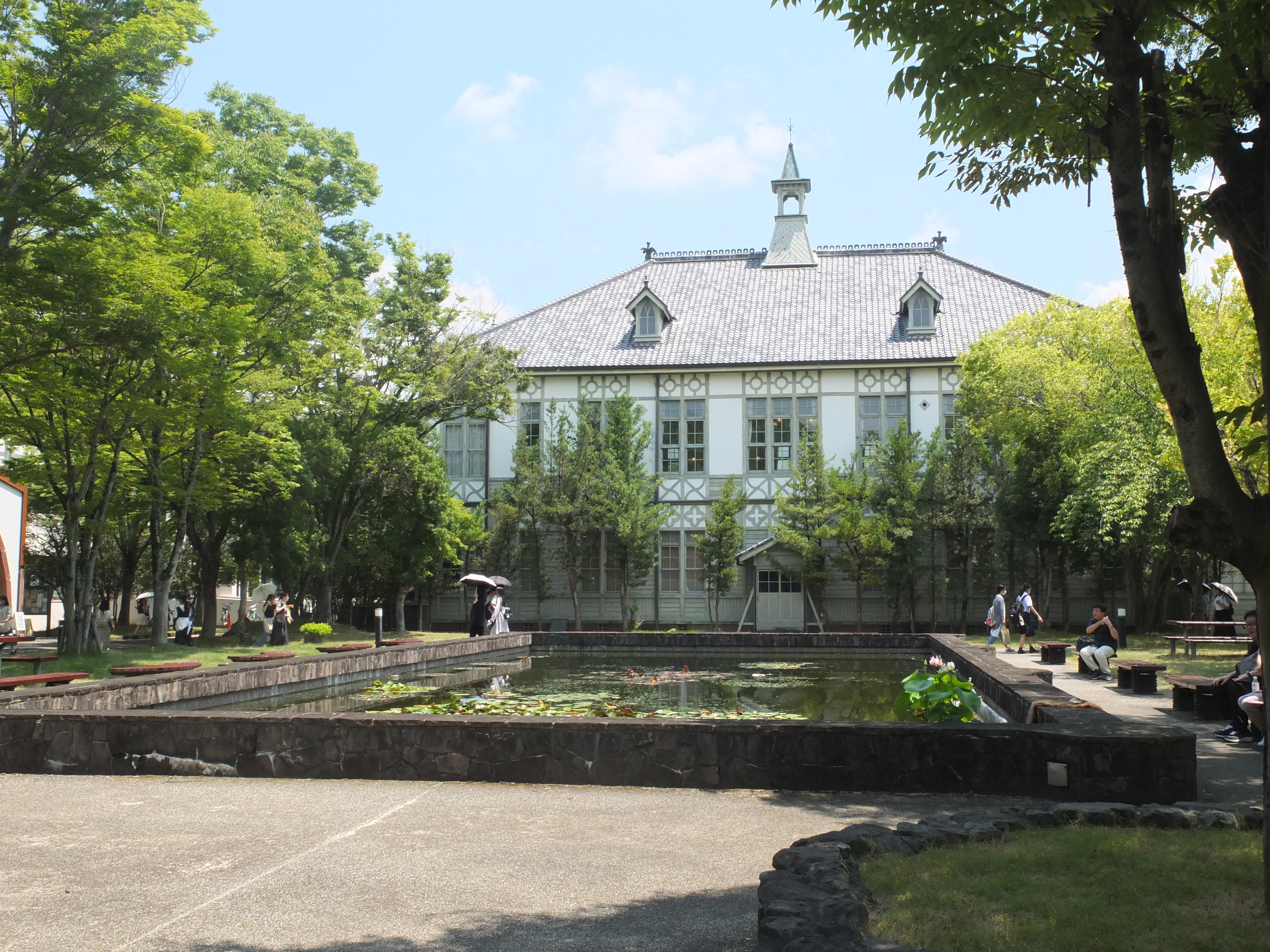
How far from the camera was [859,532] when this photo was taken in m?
32.5

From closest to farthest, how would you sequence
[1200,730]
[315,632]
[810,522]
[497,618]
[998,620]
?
1. [1200,730]
2. [998,620]
3. [497,618]
4. [315,632]
5. [810,522]

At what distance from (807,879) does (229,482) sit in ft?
80.3

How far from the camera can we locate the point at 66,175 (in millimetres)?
18500

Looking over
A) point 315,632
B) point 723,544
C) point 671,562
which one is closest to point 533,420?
point 671,562

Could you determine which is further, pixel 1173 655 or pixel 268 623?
pixel 268 623

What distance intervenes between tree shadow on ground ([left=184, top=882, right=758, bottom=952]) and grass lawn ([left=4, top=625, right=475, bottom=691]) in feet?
29.7

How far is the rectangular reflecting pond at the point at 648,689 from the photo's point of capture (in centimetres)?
1352

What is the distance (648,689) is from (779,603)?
1822 centimetres

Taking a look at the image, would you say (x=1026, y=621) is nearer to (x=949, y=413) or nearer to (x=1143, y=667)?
(x=1143, y=667)

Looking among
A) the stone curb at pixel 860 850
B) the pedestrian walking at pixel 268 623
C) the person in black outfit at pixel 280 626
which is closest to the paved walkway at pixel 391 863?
the stone curb at pixel 860 850

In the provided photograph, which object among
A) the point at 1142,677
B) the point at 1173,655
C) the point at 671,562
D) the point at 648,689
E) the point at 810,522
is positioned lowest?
the point at 648,689

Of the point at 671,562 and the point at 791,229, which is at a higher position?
the point at 791,229

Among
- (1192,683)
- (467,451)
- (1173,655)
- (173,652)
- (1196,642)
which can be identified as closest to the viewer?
(1192,683)

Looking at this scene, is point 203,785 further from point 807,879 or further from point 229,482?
point 229,482
